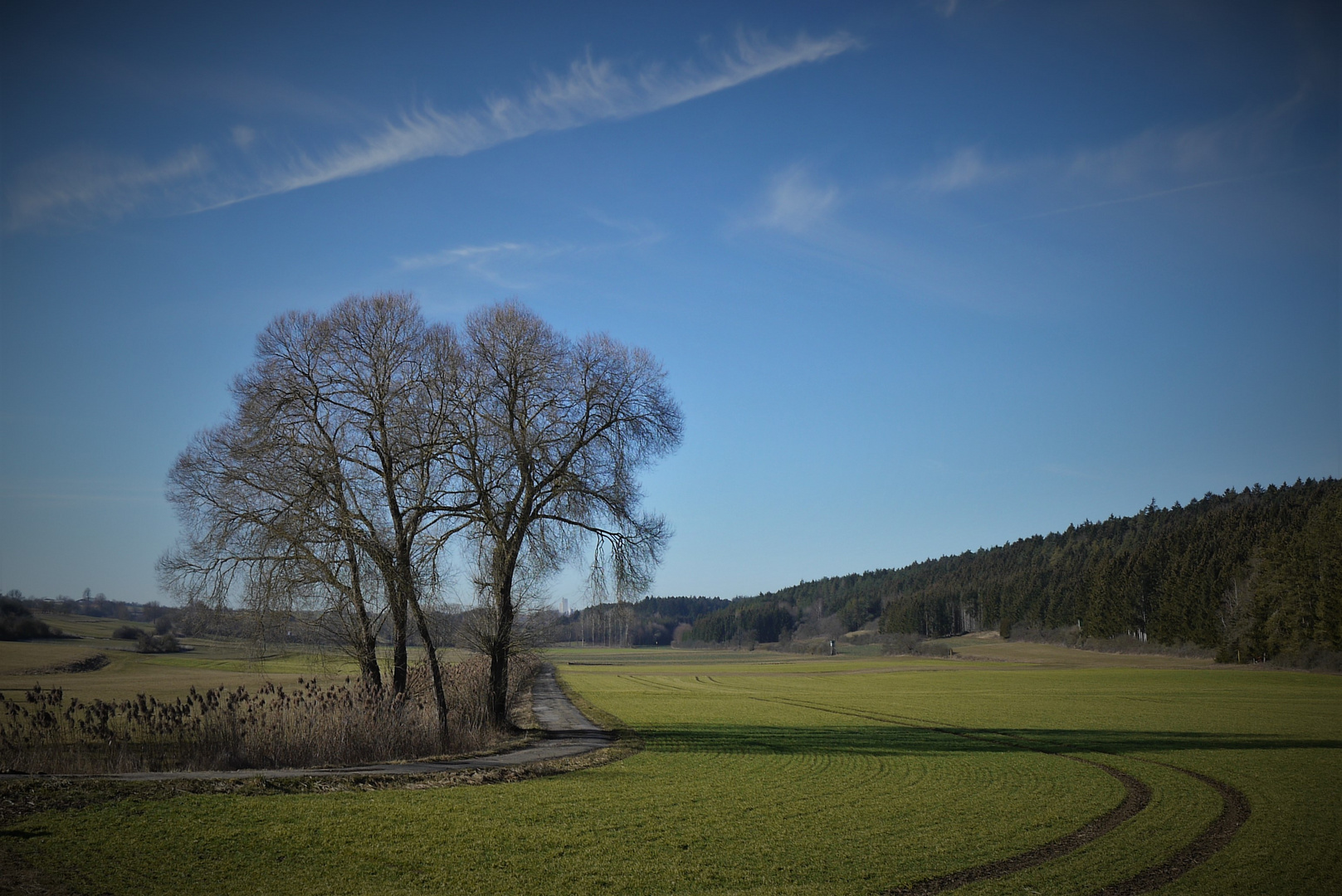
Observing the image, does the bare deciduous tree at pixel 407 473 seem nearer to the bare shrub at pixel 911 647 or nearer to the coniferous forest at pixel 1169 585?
the coniferous forest at pixel 1169 585

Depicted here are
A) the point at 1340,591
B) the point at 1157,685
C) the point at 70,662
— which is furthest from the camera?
the point at 1340,591

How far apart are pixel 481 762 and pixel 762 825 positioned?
7.49 metres

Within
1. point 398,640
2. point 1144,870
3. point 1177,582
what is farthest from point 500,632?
point 1177,582

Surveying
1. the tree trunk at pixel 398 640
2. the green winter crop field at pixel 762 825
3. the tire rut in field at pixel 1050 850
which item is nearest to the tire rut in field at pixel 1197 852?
the green winter crop field at pixel 762 825

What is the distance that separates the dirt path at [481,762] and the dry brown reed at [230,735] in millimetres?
1248

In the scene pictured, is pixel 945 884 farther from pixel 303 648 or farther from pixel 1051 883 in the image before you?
pixel 303 648

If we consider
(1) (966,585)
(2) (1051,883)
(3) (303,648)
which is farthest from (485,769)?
(1) (966,585)

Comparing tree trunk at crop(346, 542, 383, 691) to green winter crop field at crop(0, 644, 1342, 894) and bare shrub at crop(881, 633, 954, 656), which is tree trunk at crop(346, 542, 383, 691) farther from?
A: bare shrub at crop(881, 633, 954, 656)

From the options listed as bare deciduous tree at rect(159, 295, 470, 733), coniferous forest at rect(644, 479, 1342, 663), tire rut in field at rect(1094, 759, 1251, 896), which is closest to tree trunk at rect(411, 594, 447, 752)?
bare deciduous tree at rect(159, 295, 470, 733)

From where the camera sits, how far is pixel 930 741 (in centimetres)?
2395

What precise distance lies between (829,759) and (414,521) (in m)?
12.6

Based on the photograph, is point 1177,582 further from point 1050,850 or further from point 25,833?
point 25,833

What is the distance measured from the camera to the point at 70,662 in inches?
1764

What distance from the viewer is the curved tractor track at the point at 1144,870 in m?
9.48
